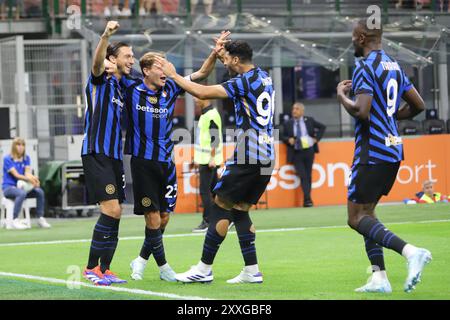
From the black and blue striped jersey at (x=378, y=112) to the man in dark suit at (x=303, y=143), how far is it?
549 inches

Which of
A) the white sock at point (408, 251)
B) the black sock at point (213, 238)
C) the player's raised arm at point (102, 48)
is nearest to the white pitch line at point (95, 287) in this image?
the black sock at point (213, 238)

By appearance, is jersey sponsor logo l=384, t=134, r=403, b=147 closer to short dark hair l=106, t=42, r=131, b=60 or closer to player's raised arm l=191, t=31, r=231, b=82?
player's raised arm l=191, t=31, r=231, b=82

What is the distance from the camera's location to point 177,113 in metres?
28.0

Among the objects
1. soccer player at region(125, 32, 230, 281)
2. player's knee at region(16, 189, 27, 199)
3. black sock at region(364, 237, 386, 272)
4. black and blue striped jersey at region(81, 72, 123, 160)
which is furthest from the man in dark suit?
black sock at region(364, 237, 386, 272)

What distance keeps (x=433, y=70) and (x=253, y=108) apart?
2015 centimetres

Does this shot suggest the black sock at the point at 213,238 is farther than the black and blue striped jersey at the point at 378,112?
Yes

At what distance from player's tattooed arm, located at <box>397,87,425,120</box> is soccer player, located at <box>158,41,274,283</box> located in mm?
1290

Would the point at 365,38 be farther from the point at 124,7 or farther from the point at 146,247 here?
the point at 124,7

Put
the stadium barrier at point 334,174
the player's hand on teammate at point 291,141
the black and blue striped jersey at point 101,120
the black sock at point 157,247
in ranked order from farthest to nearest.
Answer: the player's hand on teammate at point 291,141 < the stadium barrier at point 334,174 < the black sock at point 157,247 < the black and blue striped jersey at point 101,120

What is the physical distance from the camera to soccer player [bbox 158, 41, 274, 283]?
10.2 metres

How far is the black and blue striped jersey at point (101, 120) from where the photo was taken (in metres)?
10.4

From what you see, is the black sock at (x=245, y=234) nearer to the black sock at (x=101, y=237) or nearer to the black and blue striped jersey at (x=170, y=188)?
the black and blue striped jersey at (x=170, y=188)
